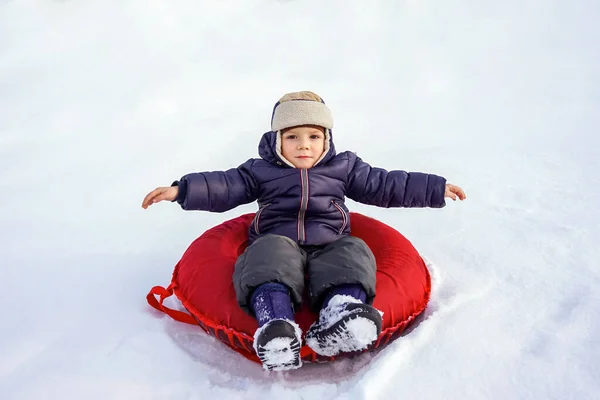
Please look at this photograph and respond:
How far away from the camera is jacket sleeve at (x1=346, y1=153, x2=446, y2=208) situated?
248 centimetres

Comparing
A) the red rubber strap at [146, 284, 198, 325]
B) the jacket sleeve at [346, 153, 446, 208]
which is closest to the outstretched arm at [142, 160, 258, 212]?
the red rubber strap at [146, 284, 198, 325]

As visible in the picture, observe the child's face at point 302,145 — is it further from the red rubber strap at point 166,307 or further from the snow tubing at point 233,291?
the red rubber strap at point 166,307

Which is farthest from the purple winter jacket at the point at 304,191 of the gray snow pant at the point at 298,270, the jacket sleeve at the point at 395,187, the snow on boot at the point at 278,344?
the snow on boot at the point at 278,344

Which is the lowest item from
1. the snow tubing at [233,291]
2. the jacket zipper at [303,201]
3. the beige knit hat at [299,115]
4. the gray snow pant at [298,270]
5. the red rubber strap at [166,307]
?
the red rubber strap at [166,307]

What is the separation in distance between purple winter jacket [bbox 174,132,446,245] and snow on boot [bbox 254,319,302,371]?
706 mm

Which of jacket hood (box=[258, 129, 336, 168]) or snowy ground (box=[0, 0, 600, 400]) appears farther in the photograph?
jacket hood (box=[258, 129, 336, 168])

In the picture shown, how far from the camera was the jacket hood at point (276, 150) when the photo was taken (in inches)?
94.7

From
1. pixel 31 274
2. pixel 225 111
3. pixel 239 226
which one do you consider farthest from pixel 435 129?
pixel 31 274

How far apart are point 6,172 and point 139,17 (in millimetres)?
3150

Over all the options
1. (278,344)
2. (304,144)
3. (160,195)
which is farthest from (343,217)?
(278,344)

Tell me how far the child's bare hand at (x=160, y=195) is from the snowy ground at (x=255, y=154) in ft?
1.66

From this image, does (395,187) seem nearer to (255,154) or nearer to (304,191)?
(304,191)

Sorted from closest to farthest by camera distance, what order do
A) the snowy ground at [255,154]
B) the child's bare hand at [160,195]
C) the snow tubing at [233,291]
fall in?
the snowy ground at [255,154], the snow tubing at [233,291], the child's bare hand at [160,195]

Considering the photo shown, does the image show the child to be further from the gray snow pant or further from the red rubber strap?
the red rubber strap
